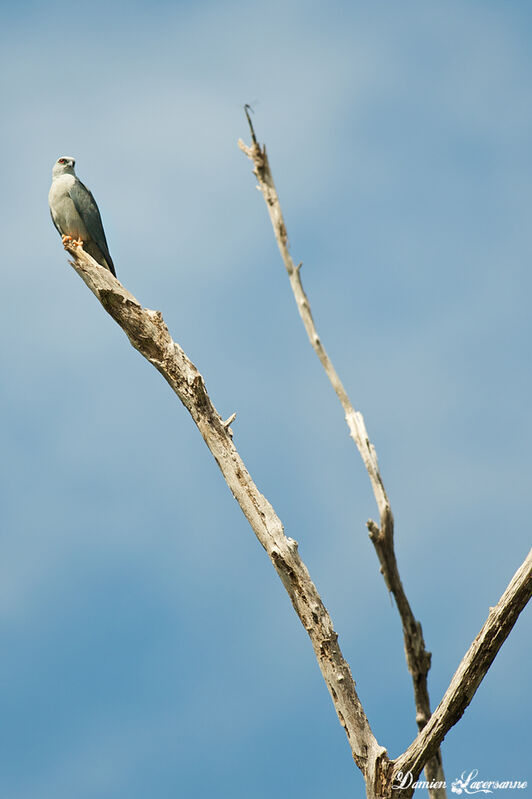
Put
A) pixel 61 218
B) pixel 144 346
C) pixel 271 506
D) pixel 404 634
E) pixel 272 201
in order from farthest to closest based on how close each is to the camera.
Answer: pixel 61 218, pixel 144 346, pixel 271 506, pixel 404 634, pixel 272 201

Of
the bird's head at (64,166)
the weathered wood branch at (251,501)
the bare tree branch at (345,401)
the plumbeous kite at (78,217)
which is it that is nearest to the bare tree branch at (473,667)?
the weathered wood branch at (251,501)

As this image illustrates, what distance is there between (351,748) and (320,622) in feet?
3.31

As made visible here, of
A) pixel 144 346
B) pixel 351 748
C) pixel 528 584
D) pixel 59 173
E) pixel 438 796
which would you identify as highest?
pixel 59 173

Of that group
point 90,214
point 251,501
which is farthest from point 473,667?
point 90,214

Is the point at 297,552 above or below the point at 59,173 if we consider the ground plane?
below

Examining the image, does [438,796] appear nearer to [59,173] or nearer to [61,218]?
[61,218]

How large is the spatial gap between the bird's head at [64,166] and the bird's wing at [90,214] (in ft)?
1.96

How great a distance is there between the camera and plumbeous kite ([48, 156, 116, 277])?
10.5 m

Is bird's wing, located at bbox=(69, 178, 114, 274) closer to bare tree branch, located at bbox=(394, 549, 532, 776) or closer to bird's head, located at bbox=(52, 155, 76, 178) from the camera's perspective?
bird's head, located at bbox=(52, 155, 76, 178)

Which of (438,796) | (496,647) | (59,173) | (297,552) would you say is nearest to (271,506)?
(297,552)

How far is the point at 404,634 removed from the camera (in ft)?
15.1

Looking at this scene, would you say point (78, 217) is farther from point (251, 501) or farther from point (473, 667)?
point (473, 667)

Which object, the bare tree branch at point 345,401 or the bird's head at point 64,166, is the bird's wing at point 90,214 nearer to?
the bird's head at point 64,166

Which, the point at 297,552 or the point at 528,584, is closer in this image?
Result: the point at 528,584
